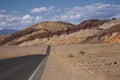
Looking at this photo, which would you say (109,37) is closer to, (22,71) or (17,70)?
(17,70)

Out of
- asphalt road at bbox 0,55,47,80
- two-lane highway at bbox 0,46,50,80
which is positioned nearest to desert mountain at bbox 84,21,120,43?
asphalt road at bbox 0,55,47,80

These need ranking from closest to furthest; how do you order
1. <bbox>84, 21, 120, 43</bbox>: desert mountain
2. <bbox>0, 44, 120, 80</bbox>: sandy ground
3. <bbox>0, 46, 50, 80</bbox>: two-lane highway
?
<bbox>0, 44, 120, 80</bbox>: sandy ground → <bbox>0, 46, 50, 80</bbox>: two-lane highway → <bbox>84, 21, 120, 43</bbox>: desert mountain

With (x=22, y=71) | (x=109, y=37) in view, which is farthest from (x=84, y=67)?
(x=109, y=37)

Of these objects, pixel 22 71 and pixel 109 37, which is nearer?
pixel 22 71

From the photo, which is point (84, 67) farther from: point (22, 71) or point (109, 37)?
point (109, 37)

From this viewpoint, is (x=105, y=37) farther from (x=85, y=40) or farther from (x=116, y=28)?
(x=85, y=40)

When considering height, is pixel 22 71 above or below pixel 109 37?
below

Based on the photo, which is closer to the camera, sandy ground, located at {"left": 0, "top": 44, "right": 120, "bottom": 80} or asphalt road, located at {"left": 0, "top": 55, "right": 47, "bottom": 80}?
sandy ground, located at {"left": 0, "top": 44, "right": 120, "bottom": 80}

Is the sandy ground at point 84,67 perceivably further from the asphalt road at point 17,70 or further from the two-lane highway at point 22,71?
the asphalt road at point 17,70

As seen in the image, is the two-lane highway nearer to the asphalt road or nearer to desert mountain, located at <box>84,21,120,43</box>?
the asphalt road

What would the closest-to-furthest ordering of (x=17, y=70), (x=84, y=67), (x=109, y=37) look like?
1. (x=17, y=70)
2. (x=84, y=67)
3. (x=109, y=37)

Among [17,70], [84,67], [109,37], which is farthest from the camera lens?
[109,37]

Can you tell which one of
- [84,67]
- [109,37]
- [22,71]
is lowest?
[84,67]

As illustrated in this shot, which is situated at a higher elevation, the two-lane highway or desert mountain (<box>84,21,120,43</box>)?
desert mountain (<box>84,21,120,43</box>)
